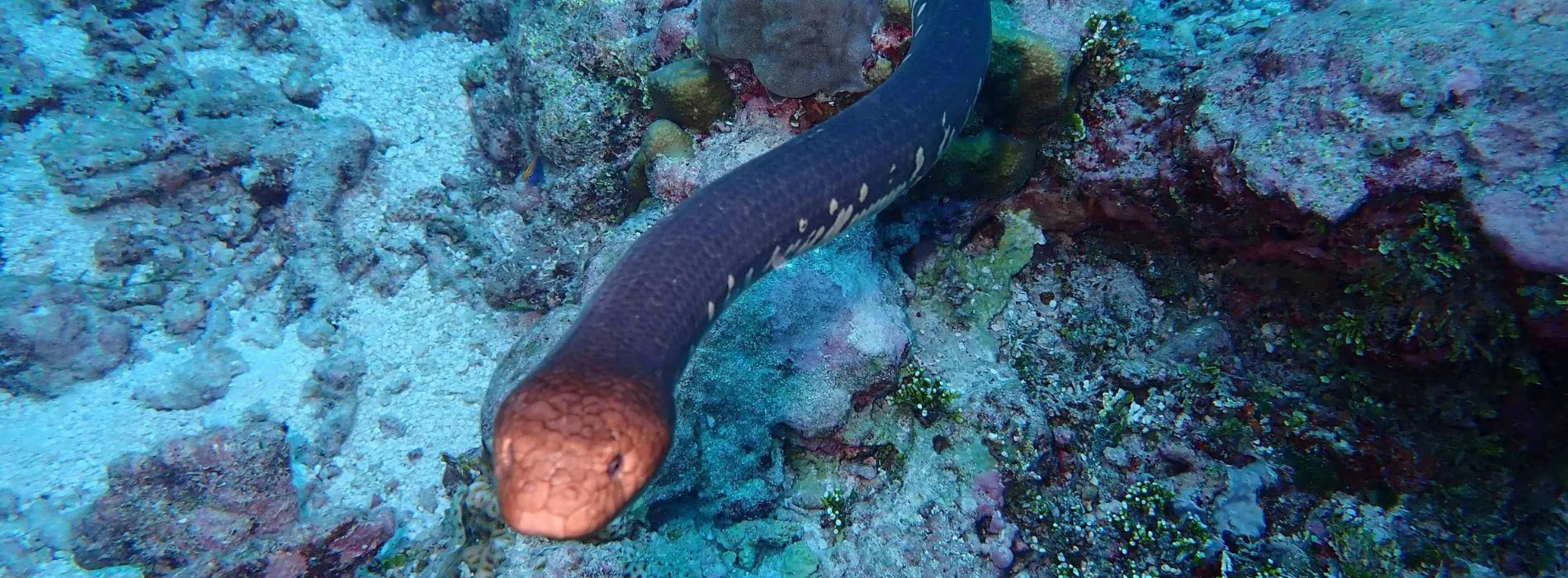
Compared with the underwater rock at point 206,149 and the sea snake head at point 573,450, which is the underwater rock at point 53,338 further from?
the sea snake head at point 573,450

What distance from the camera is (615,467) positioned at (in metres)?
1.97

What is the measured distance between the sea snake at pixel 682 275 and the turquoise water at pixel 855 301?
0.12ft

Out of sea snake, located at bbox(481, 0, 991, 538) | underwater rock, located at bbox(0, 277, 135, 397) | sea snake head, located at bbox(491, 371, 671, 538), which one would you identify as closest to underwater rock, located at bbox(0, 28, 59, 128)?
underwater rock, located at bbox(0, 277, 135, 397)

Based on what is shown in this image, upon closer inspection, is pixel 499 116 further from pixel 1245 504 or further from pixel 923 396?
pixel 1245 504

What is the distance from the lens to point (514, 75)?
6.42 meters

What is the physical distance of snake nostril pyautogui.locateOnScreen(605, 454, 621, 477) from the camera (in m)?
1.94

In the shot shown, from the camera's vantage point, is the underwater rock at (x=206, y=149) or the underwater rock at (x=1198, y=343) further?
the underwater rock at (x=206, y=149)

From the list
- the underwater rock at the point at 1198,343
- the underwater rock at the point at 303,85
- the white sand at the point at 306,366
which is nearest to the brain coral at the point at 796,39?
the underwater rock at the point at 1198,343

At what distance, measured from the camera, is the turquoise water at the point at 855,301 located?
131 inches

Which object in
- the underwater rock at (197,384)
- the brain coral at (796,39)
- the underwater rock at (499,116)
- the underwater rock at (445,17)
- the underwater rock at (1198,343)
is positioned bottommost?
the underwater rock at (197,384)

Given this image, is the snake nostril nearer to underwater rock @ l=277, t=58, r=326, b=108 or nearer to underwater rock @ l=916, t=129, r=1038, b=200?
underwater rock @ l=916, t=129, r=1038, b=200

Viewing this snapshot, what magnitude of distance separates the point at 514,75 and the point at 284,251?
298cm

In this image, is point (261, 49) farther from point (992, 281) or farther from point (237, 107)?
point (992, 281)

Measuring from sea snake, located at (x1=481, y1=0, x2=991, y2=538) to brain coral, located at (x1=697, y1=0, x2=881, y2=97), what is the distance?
0.68 m
